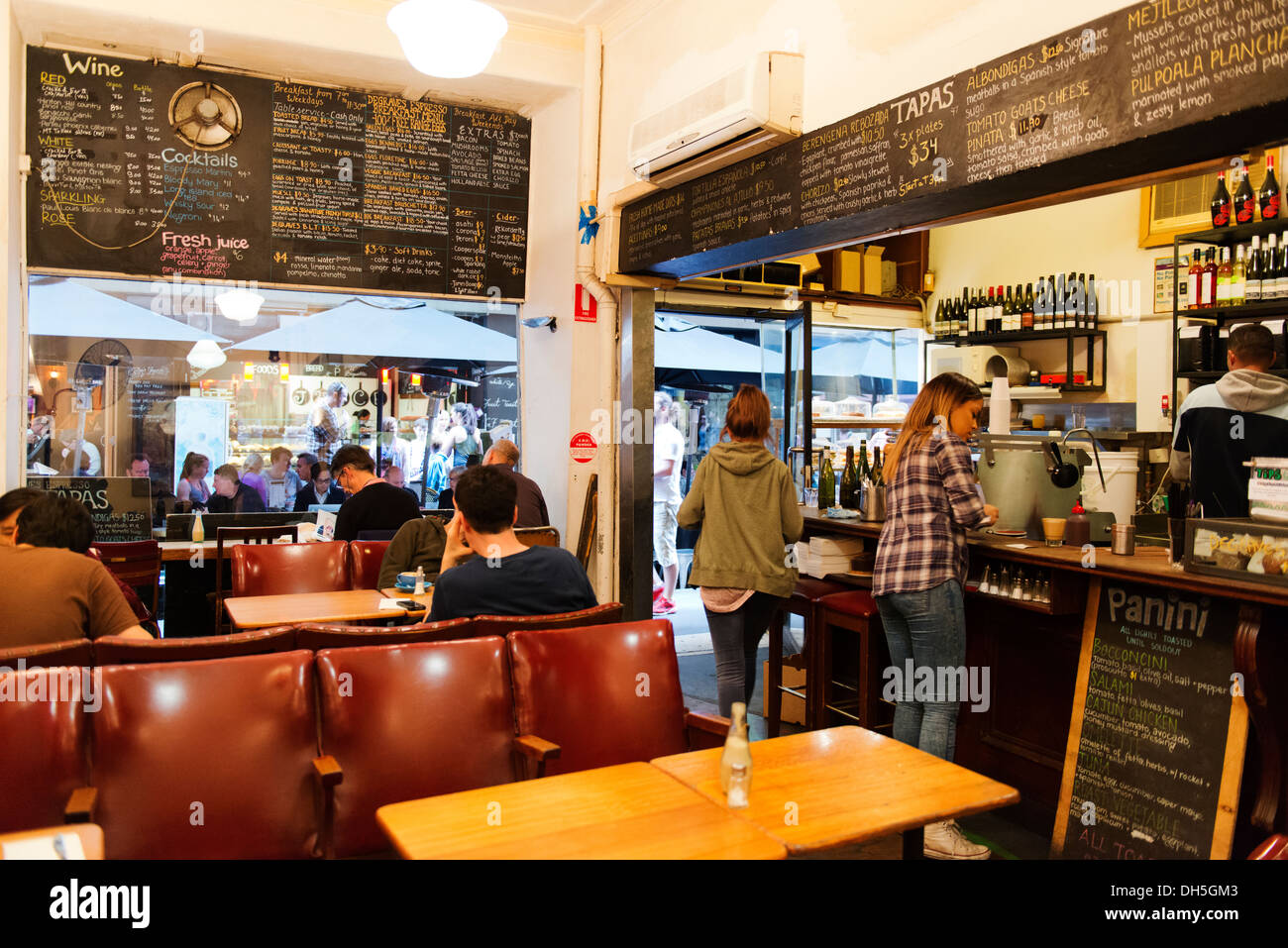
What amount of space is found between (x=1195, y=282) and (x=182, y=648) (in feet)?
19.4

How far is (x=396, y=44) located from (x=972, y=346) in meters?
4.92

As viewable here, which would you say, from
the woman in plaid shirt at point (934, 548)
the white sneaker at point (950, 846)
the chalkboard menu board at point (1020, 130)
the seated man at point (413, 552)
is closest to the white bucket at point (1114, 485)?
the woman in plaid shirt at point (934, 548)

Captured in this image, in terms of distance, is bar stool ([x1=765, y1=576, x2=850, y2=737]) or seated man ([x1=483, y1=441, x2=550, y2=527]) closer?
bar stool ([x1=765, y1=576, x2=850, y2=737])

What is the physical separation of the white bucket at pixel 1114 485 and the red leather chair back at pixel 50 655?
369 cm

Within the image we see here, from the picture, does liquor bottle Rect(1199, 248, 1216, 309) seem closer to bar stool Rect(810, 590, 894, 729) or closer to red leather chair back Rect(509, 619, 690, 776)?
bar stool Rect(810, 590, 894, 729)

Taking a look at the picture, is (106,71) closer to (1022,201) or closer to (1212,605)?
(1022,201)

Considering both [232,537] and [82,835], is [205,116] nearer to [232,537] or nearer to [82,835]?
[232,537]

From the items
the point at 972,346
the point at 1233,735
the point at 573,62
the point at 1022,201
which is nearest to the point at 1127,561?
the point at 1233,735

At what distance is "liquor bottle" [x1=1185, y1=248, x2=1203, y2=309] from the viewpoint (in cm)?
601

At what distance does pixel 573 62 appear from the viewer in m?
6.11

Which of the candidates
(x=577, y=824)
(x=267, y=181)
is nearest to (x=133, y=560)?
(x=267, y=181)

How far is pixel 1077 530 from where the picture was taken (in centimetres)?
392

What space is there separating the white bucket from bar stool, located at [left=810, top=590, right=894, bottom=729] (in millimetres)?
1030

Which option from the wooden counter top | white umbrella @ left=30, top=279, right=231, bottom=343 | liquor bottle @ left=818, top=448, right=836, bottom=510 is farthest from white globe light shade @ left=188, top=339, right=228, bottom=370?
the wooden counter top
